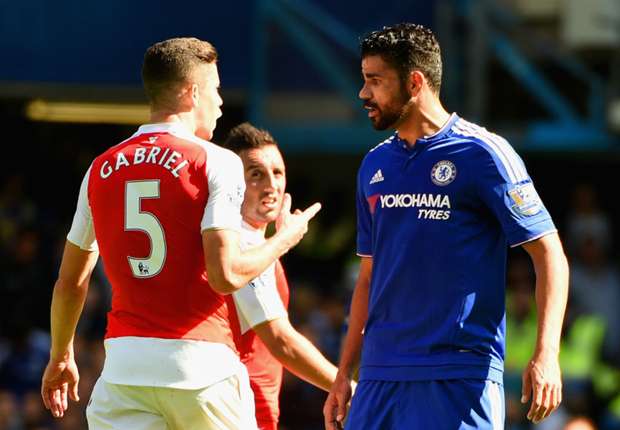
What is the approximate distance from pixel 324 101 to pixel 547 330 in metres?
9.28

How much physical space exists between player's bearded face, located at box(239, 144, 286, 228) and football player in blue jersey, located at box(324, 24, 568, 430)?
2.22ft

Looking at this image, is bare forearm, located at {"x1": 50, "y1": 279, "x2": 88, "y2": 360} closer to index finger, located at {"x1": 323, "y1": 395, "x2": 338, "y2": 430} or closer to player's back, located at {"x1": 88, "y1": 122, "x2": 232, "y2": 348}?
player's back, located at {"x1": 88, "y1": 122, "x2": 232, "y2": 348}

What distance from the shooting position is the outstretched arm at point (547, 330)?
4.65 metres

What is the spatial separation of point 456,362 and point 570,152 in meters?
9.00

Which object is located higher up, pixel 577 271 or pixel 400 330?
pixel 400 330

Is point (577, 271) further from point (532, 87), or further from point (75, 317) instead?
point (75, 317)

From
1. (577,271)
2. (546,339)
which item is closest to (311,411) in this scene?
(577,271)

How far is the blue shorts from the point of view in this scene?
4961 millimetres

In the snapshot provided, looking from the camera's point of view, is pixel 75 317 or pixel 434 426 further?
pixel 75 317

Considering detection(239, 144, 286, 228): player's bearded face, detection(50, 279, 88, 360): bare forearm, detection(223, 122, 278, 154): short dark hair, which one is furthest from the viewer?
detection(223, 122, 278, 154): short dark hair

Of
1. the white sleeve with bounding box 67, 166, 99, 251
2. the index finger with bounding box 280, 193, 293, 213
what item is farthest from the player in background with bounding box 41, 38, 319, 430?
the index finger with bounding box 280, 193, 293, 213

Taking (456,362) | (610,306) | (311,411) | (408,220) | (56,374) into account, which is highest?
(408,220)

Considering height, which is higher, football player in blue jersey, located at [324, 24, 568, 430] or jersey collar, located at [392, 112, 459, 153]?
jersey collar, located at [392, 112, 459, 153]

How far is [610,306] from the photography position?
13.0 metres
